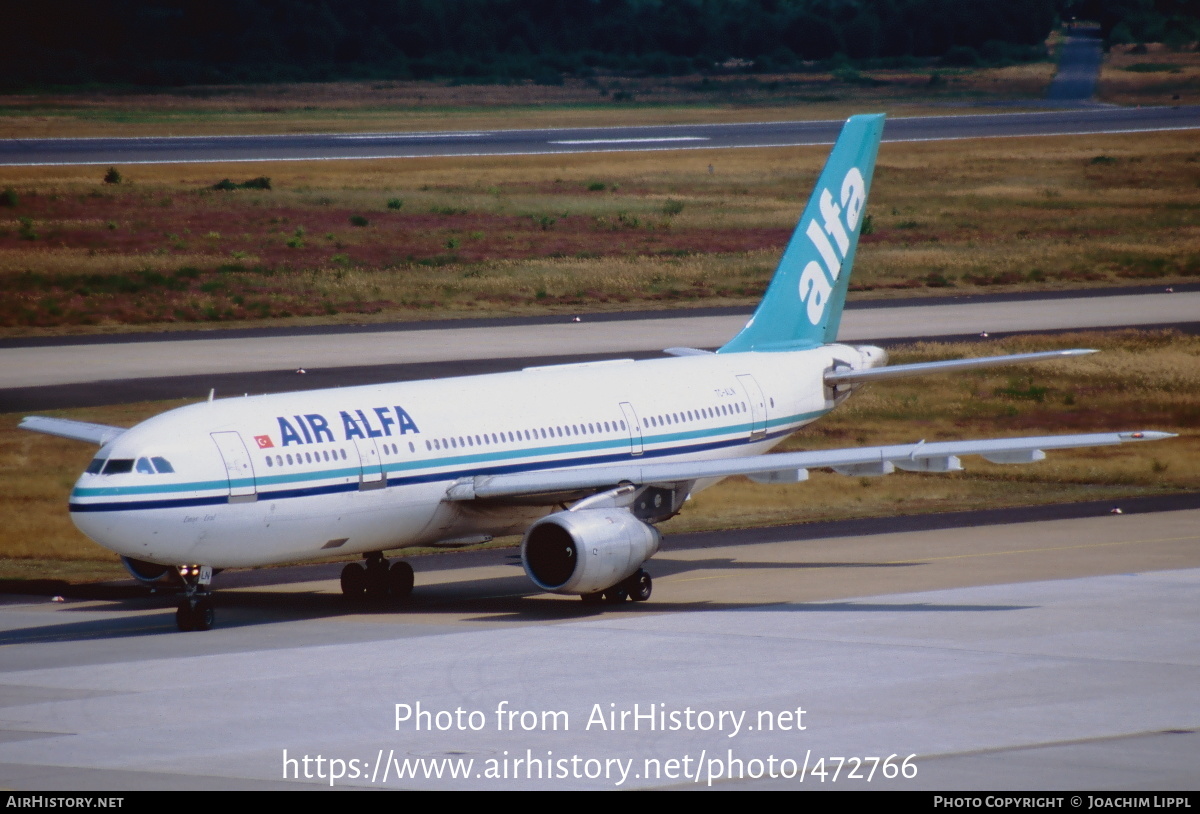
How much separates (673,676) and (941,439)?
93.9 feet

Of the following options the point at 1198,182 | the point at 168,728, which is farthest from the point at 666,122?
the point at 168,728

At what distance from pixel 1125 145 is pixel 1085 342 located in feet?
274

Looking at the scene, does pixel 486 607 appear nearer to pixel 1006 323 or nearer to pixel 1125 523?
pixel 1125 523

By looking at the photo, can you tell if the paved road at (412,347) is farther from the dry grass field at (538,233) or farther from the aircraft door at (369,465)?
the aircraft door at (369,465)

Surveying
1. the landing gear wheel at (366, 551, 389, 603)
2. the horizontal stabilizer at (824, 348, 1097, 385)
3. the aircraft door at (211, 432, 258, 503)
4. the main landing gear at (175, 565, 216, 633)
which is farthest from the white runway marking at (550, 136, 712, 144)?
the aircraft door at (211, 432, 258, 503)

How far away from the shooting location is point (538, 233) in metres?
105

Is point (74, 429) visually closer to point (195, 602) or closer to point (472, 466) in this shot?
point (195, 602)

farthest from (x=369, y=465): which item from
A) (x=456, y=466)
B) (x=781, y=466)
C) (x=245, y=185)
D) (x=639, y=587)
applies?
(x=245, y=185)

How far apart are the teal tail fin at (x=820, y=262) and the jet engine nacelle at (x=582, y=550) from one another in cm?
1052

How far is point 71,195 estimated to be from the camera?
110 meters

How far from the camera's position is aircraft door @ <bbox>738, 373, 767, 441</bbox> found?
130 feet

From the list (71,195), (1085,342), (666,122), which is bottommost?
(1085,342)

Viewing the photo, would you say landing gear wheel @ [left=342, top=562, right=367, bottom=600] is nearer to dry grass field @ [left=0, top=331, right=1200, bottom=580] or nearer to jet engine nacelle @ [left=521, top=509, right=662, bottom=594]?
jet engine nacelle @ [left=521, top=509, right=662, bottom=594]

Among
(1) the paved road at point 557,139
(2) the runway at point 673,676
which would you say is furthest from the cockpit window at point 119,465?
(1) the paved road at point 557,139
